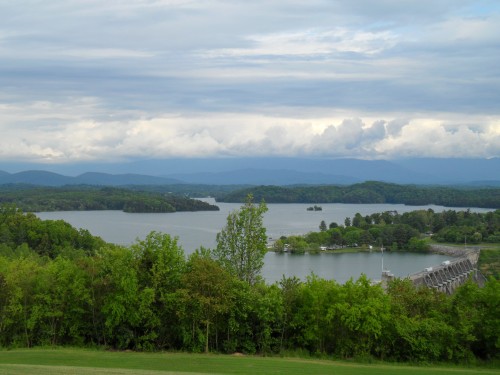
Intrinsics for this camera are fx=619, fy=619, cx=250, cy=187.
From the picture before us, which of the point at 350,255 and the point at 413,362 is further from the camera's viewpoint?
the point at 350,255

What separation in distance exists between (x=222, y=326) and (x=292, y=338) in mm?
2127

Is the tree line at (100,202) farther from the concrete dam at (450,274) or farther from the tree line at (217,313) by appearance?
the tree line at (217,313)

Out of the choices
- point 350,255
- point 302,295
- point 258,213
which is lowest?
point 350,255

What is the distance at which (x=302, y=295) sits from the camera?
1870 centimetres

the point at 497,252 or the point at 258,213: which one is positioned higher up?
the point at 258,213

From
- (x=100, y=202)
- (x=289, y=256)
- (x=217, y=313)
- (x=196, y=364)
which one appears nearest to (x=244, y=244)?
(x=217, y=313)

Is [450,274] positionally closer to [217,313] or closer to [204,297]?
[217,313]

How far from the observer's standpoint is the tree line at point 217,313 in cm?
1770

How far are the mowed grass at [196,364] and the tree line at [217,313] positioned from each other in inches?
43.3

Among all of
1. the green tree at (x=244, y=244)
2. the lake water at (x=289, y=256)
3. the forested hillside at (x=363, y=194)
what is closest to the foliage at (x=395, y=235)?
the lake water at (x=289, y=256)

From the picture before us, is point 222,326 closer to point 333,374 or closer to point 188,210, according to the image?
point 333,374

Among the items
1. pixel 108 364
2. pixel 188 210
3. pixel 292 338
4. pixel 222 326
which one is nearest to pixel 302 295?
pixel 292 338

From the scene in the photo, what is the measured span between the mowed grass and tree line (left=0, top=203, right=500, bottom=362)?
1.10 metres

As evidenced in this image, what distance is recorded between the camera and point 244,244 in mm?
21047
